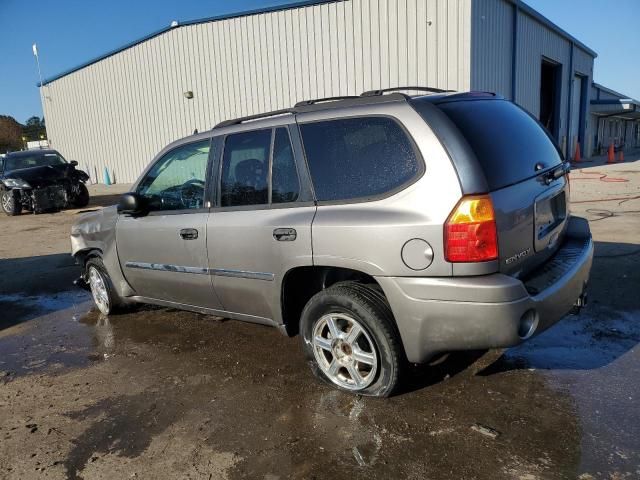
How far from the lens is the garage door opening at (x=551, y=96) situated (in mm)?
22688

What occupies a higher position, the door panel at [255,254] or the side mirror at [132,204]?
the side mirror at [132,204]

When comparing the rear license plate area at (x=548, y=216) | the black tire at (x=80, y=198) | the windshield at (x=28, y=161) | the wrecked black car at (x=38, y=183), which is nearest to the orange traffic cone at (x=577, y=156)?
the black tire at (x=80, y=198)

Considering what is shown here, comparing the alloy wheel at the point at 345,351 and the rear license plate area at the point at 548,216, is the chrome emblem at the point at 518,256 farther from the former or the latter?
the alloy wheel at the point at 345,351

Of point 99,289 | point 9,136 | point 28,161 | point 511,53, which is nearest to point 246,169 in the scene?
point 99,289

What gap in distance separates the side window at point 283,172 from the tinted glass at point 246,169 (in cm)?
8

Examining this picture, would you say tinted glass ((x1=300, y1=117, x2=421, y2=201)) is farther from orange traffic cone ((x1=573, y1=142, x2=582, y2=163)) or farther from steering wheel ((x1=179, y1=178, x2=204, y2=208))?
orange traffic cone ((x1=573, y1=142, x2=582, y2=163))

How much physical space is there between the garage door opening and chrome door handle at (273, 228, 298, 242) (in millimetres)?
21963

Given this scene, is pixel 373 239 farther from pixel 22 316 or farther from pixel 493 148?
pixel 22 316

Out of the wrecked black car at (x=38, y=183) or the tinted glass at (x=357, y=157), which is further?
the wrecked black car at (x=38, y=183)

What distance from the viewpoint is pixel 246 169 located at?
3.73 metres

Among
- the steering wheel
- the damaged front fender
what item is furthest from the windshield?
the steering wheel

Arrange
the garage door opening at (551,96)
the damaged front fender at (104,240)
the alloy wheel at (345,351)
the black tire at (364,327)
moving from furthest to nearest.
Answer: the garage door opening at (551,96), the damaged front fender at (104,240), the alloy wheel at (345,351), the black tire at (364,327)

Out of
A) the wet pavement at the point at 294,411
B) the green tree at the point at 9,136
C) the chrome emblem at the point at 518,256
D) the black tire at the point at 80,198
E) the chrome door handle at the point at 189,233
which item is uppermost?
the green tree at the point at 9,136

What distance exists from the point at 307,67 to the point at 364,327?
15.6m
